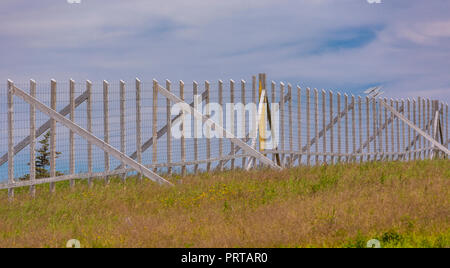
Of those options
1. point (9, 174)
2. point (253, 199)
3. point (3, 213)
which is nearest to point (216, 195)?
point (253, 199)

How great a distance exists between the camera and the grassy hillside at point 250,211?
9.34 meters

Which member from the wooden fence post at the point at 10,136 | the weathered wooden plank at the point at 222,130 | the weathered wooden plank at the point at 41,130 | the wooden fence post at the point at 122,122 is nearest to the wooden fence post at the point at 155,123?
the weathered wooden plank at the point at 222,130

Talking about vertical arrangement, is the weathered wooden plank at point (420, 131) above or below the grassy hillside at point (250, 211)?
above

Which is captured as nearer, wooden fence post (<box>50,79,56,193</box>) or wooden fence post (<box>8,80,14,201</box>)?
wooden fence post (<box>8,80,14,201</box>)

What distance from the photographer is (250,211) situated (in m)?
11.6

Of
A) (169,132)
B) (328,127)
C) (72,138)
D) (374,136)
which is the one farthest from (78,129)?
(374,136)

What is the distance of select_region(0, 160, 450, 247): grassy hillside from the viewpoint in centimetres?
934

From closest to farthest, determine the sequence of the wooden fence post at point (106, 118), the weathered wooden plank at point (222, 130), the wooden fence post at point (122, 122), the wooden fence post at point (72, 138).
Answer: the wooden fence post at point (72, 138), the wooden fence post at point (106, 118), the wooden fence post at point (122, 122), the weathered wooden plank at point (222, 130)

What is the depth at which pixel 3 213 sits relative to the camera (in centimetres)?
1384

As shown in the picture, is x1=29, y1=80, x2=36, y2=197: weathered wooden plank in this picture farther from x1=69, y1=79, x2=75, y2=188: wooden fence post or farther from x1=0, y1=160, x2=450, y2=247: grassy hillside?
x1=69, y1=79, x2=75, y2=188: wooden fence post

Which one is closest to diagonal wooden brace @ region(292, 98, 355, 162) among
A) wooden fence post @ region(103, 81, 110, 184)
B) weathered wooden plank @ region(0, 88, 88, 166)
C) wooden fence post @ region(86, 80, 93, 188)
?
wooden fence post @ region(103, 81, 110, 184)

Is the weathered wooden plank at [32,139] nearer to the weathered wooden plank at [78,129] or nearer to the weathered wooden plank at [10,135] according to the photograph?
the weathered wooden plank at [78,129]

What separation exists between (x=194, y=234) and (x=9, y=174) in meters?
7.90

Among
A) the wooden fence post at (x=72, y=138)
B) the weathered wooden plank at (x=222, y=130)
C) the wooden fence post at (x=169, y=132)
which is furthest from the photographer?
the wooden fence post at (x=169, y=132)
